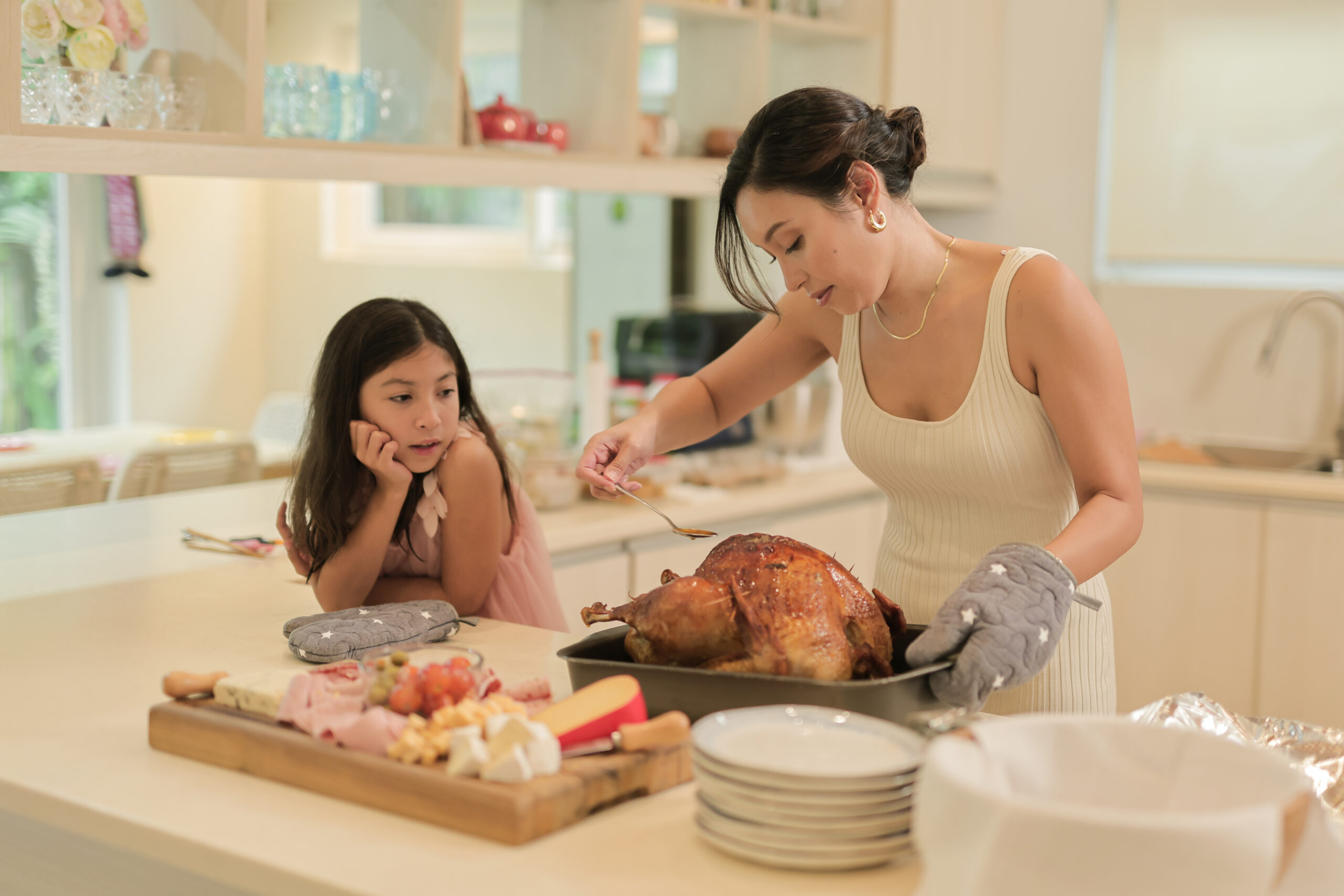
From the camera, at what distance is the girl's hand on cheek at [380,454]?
1678 millimetres

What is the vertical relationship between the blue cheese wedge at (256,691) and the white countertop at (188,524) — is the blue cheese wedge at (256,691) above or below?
above

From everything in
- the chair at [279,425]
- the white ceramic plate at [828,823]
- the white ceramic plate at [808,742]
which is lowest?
the chair at [279,425]

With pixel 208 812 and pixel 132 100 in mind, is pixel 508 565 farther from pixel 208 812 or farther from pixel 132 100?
pixel 132 100

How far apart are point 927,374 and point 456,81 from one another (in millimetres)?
1281

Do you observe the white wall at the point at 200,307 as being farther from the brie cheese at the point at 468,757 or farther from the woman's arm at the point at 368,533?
the brie cheese at the point at 468,757

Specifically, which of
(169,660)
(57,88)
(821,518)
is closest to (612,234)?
(821,518)

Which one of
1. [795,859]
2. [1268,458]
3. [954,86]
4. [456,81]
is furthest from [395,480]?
[1268,458]

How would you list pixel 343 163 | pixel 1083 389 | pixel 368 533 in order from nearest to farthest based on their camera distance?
pixel 1083 389
pixel 368 533
pixel 343 163

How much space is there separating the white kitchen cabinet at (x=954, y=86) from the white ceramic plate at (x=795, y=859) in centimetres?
281

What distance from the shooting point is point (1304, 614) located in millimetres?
3061

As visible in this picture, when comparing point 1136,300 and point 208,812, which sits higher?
point 1136,300

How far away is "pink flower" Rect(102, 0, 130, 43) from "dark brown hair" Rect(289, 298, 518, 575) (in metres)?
0.68

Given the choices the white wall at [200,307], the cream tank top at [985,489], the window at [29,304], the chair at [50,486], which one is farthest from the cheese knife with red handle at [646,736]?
the white wall at [200,307]

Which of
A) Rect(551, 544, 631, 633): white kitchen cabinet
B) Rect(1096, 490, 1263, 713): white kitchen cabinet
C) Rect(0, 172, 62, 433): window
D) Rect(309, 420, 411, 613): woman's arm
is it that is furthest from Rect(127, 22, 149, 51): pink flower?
Rect(0, 172, 62, 433): window
